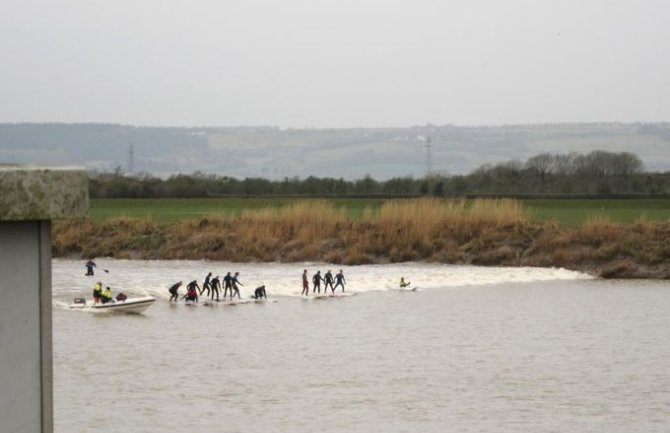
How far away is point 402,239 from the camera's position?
53.5m

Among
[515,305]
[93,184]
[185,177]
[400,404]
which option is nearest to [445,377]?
[400,404]

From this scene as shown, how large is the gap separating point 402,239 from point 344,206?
50.6ft

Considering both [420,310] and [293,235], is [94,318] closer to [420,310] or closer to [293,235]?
[420,310]

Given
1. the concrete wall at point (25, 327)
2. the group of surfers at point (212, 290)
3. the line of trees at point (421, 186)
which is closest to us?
the concrete wall at point (25, 327)

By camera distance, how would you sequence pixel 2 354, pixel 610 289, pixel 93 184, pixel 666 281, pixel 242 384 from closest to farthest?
pixel 2 354 < pixel 242 384 < pixel 610 289 < pixel 666 281 < pixel 93 184

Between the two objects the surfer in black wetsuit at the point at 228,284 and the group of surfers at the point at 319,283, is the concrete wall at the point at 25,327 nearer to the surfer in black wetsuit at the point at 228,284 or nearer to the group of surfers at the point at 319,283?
the surfer in black wetsuit at the point at 228,284

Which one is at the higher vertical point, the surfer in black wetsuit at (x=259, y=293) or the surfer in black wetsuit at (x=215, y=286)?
the surfer in black wetsuit at (x=215, y=286)

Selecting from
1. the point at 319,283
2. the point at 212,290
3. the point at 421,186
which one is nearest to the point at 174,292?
the point at 212,290

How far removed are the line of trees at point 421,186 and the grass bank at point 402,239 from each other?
1063 inches

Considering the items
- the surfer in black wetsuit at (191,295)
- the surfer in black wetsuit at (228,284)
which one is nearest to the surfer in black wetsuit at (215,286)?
the surfer in black wetsuit at (228,284)

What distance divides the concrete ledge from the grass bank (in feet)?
153

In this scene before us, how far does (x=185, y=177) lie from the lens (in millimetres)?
96938

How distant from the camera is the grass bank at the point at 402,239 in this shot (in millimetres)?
50188

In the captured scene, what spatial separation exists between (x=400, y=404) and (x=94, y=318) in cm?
1288
